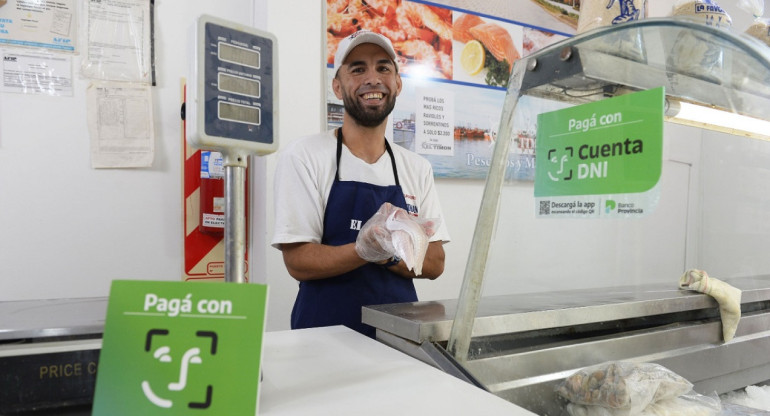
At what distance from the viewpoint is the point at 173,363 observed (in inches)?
19.1

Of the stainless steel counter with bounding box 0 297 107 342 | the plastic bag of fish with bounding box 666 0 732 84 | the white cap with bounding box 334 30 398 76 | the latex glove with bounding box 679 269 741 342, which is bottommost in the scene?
the latex glove with bounding box 679 269 741 342

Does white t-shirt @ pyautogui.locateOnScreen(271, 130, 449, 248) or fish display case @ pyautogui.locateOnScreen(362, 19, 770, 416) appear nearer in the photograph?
fish display case @ pyautogui.locateOnScreen(362, 19, 770, 416)

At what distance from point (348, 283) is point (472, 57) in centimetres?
161

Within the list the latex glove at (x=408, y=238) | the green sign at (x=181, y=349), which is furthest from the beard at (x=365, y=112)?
the green sign at (x=181, y=349)

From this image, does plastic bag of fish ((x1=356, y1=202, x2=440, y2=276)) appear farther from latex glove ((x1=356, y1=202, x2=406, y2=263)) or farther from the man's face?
the man's face

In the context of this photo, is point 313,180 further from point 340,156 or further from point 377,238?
point 377,238

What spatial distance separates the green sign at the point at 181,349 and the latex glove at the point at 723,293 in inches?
46.0

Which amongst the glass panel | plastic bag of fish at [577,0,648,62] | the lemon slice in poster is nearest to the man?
the glass panel

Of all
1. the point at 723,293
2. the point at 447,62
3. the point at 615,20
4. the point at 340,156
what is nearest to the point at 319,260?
the point at 340,156

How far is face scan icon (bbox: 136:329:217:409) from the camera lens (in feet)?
1.57

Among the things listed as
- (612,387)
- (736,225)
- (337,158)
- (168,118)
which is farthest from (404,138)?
(612,387)

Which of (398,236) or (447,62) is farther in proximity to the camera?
(447,62)

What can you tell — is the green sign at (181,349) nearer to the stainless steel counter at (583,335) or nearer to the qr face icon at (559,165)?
the stainless steel counter at (583,335)

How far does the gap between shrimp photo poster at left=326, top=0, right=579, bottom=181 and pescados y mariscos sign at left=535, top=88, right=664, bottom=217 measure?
150 centimetres
